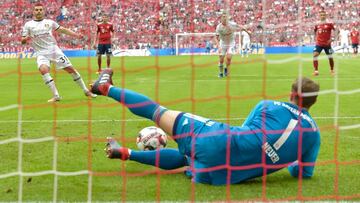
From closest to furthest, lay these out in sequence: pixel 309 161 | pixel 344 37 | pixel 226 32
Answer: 1. pixel 309 161
2. pixel 226 32
3. pixel 344 37

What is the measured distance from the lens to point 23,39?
11.2 m

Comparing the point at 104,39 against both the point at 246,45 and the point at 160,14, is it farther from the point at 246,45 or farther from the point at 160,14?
the point at 246,45

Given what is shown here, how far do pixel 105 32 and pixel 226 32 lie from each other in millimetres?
3881

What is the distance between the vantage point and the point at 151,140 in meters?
6.01

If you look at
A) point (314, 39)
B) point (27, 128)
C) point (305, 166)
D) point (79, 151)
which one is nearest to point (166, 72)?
point (314, 39)

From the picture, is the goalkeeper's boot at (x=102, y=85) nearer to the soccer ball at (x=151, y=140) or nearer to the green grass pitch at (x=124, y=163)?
the green grass pitch at (x=124, y=163)

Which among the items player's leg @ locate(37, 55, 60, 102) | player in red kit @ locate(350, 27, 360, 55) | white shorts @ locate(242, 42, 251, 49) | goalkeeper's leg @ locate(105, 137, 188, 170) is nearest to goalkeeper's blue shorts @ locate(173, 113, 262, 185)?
goalkeeper's leg @ locate(105, 137, 188, 170)

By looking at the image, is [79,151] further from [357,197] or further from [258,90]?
[258,90]

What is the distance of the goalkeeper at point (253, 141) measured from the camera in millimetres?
5035

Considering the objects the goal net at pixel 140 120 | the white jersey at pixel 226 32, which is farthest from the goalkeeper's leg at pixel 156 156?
the white jersey at pixel 226 32

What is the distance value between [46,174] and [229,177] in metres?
1.79

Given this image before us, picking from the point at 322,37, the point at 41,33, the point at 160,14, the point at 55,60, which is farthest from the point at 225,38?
the point at 41,33

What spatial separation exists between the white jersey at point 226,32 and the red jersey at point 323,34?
2.43 meters

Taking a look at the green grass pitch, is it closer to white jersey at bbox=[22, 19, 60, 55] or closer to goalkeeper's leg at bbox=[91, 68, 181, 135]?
goalkeeper's leg at bbox=[91, 68, 181, 135]
